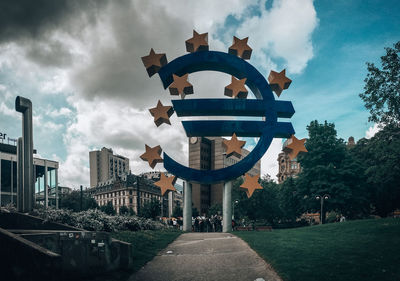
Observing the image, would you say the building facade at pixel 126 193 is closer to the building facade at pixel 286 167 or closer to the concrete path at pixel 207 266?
the building facade at pixel 286 167

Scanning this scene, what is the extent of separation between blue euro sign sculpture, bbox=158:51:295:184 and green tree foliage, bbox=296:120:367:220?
15473mm

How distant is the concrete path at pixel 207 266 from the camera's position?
911 centimetres

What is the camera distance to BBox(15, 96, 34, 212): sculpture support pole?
41.8 feet

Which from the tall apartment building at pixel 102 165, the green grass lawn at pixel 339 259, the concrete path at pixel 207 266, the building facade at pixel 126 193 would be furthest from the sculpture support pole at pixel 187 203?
the tall apartment building at pixel 102 165

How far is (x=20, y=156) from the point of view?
42.8ft

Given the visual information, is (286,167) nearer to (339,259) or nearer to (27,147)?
(339,259)

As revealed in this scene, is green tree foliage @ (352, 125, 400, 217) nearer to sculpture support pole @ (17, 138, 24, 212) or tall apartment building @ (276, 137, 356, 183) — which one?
sculpture support pole @ (17, 138, 24, 212)

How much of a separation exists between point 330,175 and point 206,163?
285ft

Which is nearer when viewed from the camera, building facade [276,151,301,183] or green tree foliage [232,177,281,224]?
green tree foliage [232,177,281,224]

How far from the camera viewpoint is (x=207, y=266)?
10.5 metres

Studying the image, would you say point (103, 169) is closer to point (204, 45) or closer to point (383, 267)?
point (204, 45)

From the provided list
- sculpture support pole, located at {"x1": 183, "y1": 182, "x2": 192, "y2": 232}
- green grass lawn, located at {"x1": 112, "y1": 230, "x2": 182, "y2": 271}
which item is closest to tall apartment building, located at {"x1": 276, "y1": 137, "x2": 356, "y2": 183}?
sculpture support pole, located at {"x1": 183, "y1": 182, "x2": 192, "y2": 232}

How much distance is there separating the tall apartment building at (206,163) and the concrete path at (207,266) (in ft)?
319

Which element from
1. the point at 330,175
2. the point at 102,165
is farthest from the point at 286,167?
the point at 102,165
